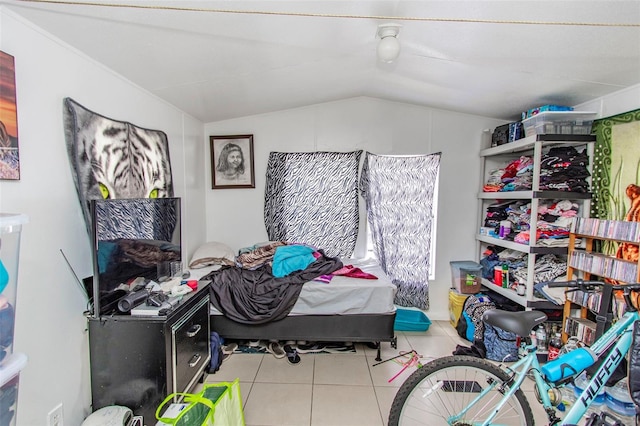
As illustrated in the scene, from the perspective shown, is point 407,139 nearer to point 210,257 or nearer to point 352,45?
point 352,45

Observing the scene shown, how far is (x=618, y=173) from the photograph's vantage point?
222 centimetres

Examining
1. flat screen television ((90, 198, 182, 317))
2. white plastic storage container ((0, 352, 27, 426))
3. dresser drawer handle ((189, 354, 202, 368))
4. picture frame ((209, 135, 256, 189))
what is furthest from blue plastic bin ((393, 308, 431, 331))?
white plastic storage container ((0, 352, 27, 426))

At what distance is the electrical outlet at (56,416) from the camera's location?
149cm

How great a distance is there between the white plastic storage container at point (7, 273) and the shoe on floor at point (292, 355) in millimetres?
1886

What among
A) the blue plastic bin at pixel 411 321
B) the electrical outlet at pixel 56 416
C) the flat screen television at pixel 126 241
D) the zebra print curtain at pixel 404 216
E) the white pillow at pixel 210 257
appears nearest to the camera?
the electrical outlet at pixel 56 416

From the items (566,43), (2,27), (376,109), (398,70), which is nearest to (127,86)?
(2,27)

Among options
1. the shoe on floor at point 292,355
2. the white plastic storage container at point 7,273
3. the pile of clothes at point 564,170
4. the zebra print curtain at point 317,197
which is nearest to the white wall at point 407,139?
the zebra print curtain at point 317,197

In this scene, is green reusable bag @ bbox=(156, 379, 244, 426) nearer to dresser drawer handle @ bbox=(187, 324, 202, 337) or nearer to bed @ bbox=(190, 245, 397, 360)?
dresser drawer handle @ bbox=(187, 324, 202, 337)

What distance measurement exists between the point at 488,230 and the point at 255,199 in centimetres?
256

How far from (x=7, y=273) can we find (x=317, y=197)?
2672mm

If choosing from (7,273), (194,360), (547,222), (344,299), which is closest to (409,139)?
(547,222)

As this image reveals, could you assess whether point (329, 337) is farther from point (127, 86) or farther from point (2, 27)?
point (2, 27)

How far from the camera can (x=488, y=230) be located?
3232 mm

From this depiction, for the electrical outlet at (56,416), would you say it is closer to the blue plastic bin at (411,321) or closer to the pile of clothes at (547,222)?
the blue plastic bin at (411,321)
